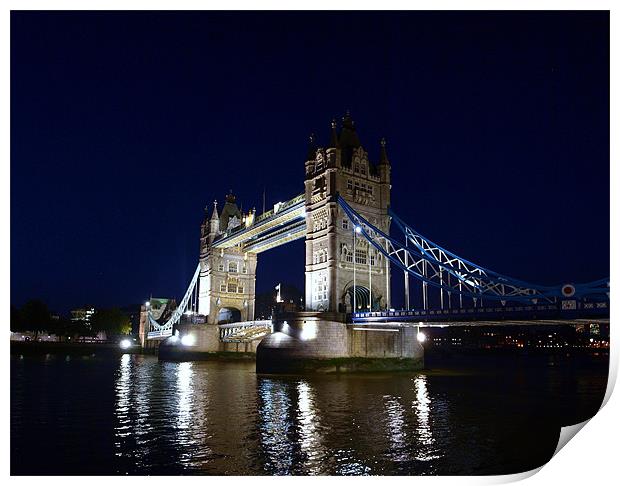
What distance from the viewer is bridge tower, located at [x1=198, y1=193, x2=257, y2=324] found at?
7844 cm

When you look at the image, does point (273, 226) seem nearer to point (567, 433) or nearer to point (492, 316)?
point (492, 316)

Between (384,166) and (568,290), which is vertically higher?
(384,166)

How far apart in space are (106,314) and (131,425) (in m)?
123

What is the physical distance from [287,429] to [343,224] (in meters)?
33.6

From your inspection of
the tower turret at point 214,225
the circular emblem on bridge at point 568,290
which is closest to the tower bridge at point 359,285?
the circular emblem on bridge at point 568,290

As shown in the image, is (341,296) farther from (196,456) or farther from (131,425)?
(196,456)

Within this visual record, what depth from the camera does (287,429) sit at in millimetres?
19219

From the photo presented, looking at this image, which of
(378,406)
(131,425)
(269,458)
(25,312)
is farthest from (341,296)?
(25,312)

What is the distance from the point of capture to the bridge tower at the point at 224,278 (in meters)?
78.4

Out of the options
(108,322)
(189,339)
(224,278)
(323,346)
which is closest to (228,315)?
(224,278)

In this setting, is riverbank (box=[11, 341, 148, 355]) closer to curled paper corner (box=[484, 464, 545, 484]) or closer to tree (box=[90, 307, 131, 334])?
tree (box=[90, 307, 131, 334])

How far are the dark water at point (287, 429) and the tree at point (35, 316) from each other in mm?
76970

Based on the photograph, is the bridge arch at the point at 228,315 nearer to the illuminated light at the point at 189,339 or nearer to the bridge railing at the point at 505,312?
the illuminated light at the point at 189,339

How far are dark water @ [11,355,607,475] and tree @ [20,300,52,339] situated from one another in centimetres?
7697
